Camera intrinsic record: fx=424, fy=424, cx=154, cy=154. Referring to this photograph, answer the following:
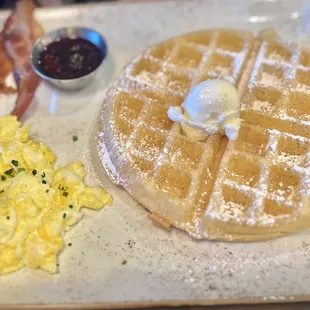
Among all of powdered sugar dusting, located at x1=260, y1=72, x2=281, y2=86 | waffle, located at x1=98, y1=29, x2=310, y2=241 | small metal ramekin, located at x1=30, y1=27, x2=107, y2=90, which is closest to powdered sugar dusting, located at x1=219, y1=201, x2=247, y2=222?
waffle, located at x1=98, y1=29, x2=310, y2=241

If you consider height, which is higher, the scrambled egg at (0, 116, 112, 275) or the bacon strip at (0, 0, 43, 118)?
the bacon strip at (0, 0, 43, 118)

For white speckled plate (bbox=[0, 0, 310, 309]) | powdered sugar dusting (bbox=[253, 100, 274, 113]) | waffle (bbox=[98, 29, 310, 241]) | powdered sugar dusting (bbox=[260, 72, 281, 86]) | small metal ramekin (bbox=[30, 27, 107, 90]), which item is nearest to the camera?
white speckled plate (bbox=[0, 0, 310, 309])

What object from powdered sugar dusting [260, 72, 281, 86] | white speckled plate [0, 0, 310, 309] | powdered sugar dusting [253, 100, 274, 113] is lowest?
white speckled plate [0, 0, 310, 309]

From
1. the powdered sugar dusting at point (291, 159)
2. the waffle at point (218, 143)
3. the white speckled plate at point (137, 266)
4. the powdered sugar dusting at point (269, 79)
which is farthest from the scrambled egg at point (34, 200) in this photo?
the powdered sugar dusting at point (269, 79)

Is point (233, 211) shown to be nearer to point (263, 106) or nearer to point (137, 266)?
point (137, 266)

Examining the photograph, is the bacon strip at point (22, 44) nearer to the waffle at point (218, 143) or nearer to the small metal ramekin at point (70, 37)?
the small metal ramekin at point (70, 37)

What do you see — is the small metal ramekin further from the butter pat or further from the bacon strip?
the butter pat

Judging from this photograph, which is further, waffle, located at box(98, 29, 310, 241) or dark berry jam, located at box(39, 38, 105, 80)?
dark berry jam, located at box(39, 38, 105, 80)

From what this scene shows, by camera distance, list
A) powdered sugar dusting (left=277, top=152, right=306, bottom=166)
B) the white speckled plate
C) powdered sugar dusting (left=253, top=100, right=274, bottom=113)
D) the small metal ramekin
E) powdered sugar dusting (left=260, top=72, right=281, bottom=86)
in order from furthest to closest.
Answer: the small metal ramekin, powdered sugar dusting (left=260, top=72, right=281, bottom=86), powdered sugar dusting (left=253, top=100, right=274, bottom=113), powdered sugar dusting (left=277, top=152, right=306, bottom=166), the white speckled plate
